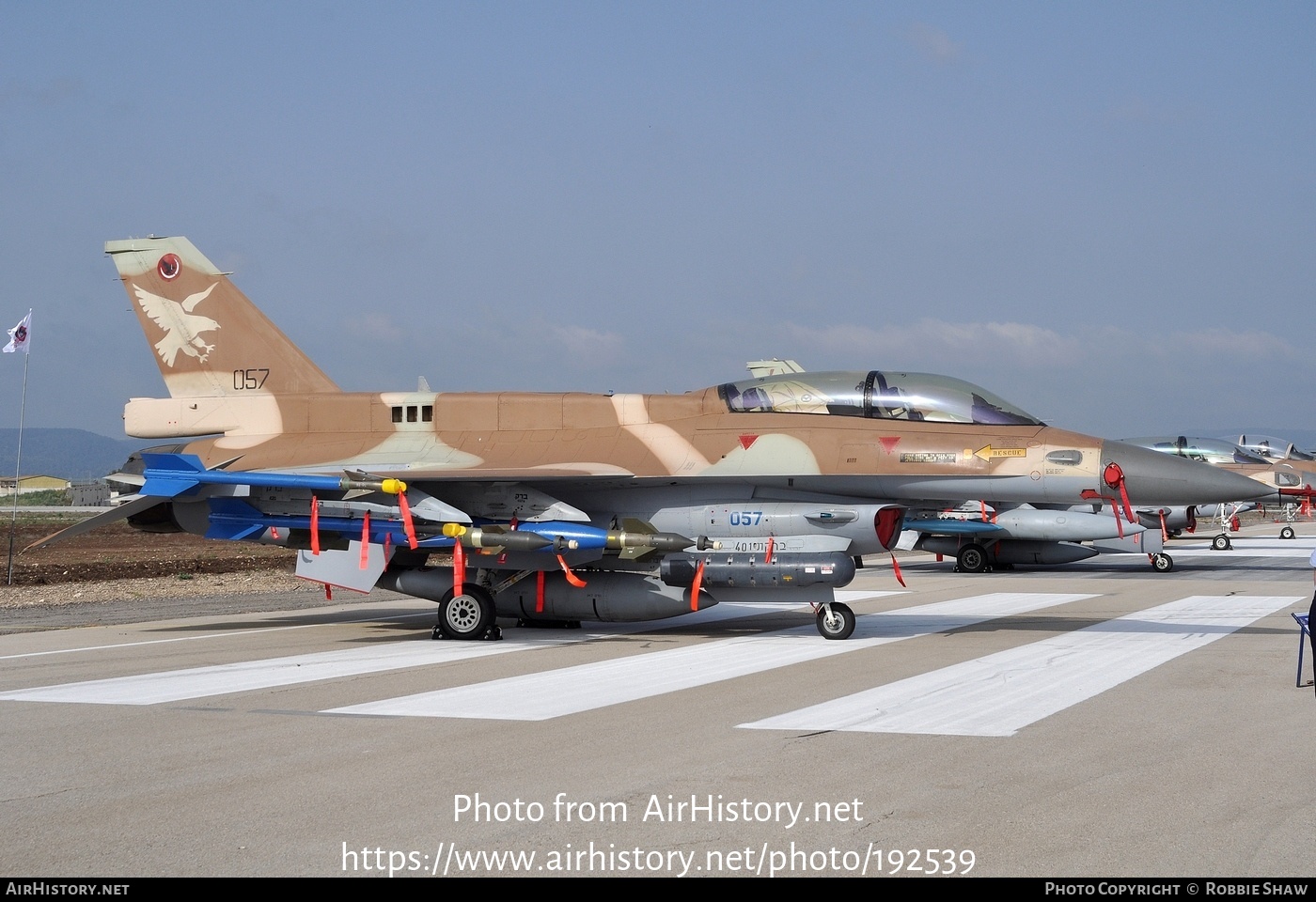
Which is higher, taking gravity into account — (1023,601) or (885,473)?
(885,473)

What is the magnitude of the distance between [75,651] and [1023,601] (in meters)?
13.4

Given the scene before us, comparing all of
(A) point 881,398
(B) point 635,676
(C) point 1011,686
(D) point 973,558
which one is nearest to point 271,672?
(B) point 635,676

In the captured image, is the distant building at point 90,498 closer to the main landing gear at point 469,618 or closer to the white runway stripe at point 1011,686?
the main landing gear at point 469,618

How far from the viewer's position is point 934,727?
7.32m

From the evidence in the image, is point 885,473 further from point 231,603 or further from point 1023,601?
point 231,603

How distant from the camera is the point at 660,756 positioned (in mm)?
6523

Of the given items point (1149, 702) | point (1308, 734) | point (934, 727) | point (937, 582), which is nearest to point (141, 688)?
point (934, 727)

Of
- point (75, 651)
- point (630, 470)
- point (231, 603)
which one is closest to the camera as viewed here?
point (75, 651)

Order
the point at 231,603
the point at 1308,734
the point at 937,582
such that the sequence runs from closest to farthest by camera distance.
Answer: the point at 1308,734
the point at 231,603
the point at 937,582

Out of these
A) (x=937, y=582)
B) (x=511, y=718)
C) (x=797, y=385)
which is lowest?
(x=937, y=582)

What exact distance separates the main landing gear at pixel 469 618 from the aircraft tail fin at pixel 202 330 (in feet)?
11.7

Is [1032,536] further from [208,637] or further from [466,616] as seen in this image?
[208,637]

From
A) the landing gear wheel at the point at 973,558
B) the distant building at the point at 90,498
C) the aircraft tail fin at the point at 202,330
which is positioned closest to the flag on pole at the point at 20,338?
the aircraft tail fin at the point at 202,330

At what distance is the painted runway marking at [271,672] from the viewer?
887 centimetres
